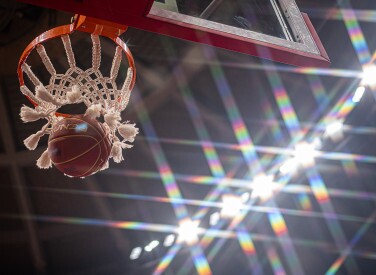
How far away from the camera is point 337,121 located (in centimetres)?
499

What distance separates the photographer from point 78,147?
1892mm

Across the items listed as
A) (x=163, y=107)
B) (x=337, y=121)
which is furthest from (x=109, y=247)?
(x=337, y=121)

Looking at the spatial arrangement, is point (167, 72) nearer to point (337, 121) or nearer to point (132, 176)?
point (132, 176)

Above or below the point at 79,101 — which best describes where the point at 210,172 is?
above

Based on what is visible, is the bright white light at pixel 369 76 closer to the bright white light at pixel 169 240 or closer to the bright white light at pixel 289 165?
the bright white light at pixel 289 165

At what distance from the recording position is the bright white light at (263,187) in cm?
550

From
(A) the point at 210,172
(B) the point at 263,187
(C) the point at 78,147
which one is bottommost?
(C) the point at 78,147

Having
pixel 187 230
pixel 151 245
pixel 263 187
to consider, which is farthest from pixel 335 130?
pixel 151 245

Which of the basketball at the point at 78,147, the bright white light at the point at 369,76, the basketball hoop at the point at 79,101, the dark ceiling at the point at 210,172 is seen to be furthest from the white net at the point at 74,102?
the bright white light at the point at 369,76

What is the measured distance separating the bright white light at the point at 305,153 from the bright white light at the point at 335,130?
268 millimetres

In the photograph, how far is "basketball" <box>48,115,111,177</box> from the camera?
189 cm

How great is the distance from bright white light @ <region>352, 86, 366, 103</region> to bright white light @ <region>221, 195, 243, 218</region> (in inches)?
80.8

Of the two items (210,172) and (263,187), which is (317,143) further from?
(210,172)

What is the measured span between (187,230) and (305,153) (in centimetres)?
203
